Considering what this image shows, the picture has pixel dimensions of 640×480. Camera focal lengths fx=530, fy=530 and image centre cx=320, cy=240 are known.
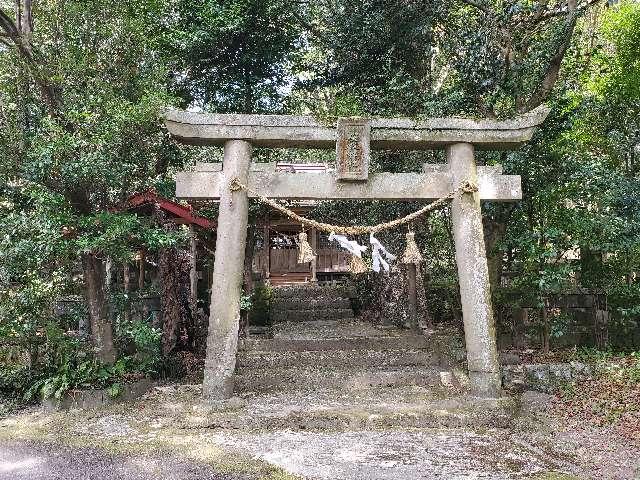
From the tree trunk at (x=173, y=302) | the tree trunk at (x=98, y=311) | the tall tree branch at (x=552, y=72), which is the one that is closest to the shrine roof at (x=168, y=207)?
the tree trunk at (x=173, y=302)

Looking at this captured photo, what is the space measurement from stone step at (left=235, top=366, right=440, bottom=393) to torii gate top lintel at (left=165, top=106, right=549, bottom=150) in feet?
12.5

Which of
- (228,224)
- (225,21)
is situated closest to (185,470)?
(228,224)

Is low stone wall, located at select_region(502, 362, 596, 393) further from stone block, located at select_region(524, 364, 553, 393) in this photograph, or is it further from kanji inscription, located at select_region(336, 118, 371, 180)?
kanji inscription, located at select_region(336, 118, 371, 180)

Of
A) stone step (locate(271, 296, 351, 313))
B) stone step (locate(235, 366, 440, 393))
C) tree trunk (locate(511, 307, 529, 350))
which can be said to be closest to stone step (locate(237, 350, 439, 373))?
stone step (locate(235, 366, 440, 393))

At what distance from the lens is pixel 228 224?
7.45 m

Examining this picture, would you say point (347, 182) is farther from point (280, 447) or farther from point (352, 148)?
point (280, 447)

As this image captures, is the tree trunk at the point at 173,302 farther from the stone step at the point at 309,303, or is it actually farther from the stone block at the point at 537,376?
the stone block at the point at 537,376

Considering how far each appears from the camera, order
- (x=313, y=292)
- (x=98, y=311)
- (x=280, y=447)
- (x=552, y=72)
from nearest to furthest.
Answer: (x=280, y=447) < (x=98, y=311) < (x=552, y=72) < (x=313, y=292)

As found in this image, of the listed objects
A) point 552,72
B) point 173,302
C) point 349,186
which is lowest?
point 173,302

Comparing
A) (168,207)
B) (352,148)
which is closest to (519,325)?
(352,148)

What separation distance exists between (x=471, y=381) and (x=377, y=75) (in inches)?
288

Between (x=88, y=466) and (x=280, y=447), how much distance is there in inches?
80.9

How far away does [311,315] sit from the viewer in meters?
14.4

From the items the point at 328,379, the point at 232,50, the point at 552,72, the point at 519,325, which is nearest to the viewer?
the point at 328,379
